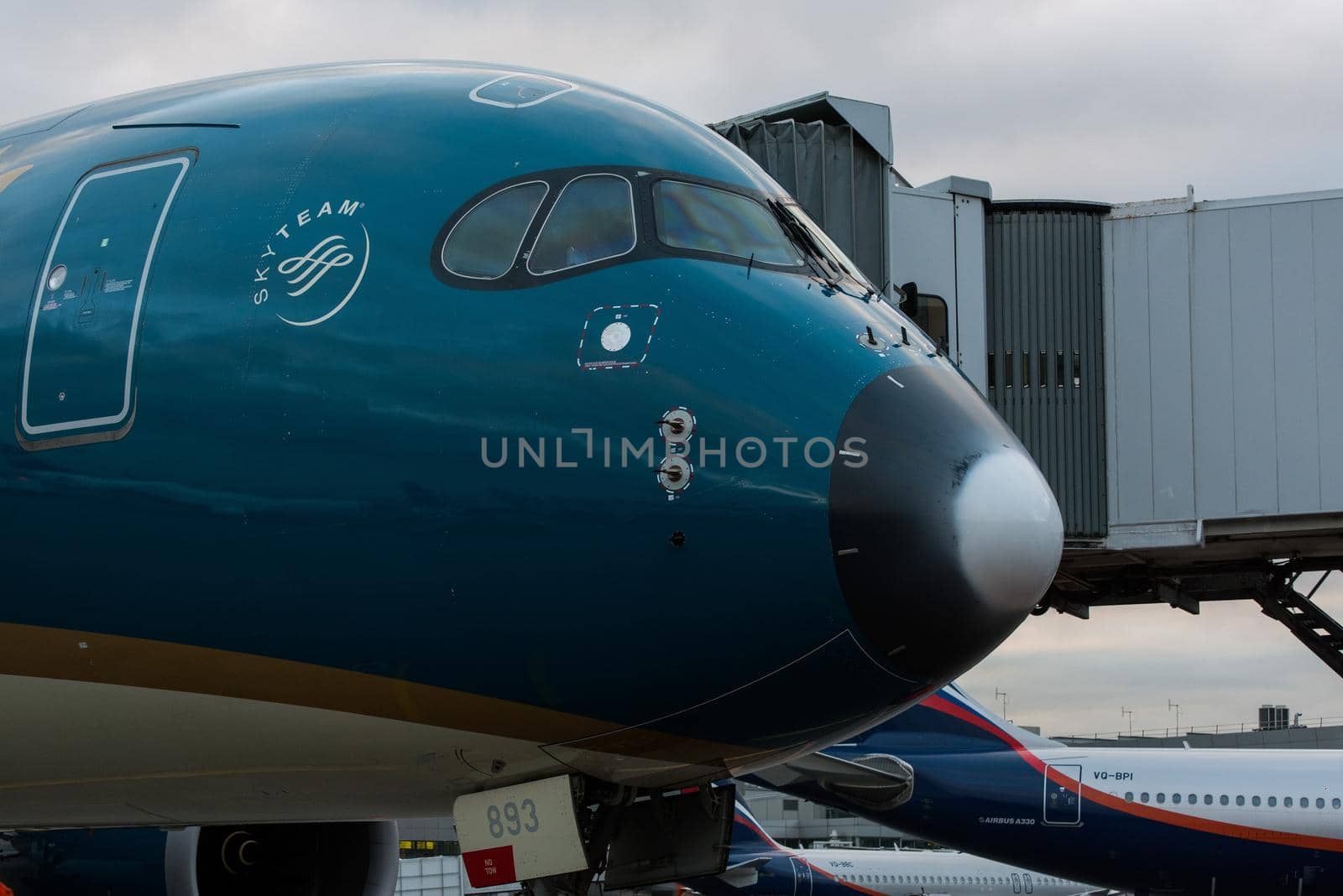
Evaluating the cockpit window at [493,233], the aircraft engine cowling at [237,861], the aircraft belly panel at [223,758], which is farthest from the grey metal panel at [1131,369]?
the cockpit window at [493,233]

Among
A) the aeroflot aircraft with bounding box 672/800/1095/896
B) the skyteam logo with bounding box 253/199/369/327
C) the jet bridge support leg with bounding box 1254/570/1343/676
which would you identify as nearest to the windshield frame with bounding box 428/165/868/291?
the skyteam logo with bounding box 253/199/369/327

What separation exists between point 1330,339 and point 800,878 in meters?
20.2

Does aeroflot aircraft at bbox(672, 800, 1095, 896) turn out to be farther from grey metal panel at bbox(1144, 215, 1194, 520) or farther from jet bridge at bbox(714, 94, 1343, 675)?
grey metal panel at bbox(1144, 215, 1194, 520)

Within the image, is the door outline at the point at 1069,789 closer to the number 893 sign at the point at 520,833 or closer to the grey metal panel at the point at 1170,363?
the grey metal panel at the point at 1170,363

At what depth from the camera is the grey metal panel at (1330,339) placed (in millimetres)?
Answer: 14695

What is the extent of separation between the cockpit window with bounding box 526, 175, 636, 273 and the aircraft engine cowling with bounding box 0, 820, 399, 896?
13.5 feet

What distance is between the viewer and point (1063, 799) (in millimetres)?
22016

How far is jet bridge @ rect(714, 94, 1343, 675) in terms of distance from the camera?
15.0m

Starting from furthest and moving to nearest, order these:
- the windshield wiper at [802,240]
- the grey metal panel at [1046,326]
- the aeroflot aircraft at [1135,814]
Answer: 1. the aeroflot aircraft at [1135,814]
2. the grey metal panel at [1046,326]
3. the windshield wiper at [802,240]

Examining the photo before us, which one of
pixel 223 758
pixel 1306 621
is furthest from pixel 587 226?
pixel 1306 621

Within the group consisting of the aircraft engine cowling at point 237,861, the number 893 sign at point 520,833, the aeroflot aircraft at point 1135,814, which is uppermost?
the number 893 sign at point 520,833

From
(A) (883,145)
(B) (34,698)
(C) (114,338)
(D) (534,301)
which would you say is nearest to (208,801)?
(B) (34,698)

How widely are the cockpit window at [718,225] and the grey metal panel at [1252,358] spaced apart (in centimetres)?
1049

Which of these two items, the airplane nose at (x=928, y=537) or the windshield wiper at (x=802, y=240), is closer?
the airplane nose at (x=928, y=537)
